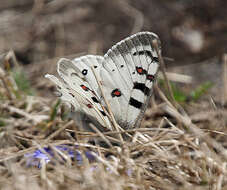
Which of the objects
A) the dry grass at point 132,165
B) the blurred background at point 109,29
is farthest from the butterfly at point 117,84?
the blurred background at point 109,29

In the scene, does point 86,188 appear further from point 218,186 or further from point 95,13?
point 95,13

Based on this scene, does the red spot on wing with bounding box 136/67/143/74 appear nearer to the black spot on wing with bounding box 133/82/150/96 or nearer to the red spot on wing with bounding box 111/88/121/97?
the black spot on wing with bounding box 133/82/150/96

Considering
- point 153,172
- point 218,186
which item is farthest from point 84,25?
point 218,186

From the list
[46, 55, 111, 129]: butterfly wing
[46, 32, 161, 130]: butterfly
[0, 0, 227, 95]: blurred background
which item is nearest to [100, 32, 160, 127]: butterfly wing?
[46, 32, 161, 130]: butterfly

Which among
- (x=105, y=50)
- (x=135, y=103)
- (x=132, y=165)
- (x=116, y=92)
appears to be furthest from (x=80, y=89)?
(x=105, y=50)

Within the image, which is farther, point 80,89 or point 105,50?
point 105,50

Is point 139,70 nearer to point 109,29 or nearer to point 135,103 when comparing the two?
point 135,103
